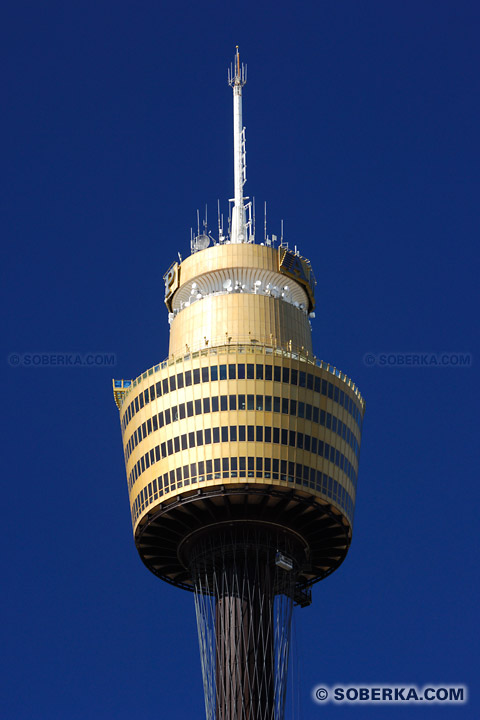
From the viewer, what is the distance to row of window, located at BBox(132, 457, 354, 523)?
14888cm

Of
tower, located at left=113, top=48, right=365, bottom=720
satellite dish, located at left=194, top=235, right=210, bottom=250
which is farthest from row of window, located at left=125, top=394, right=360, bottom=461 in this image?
satellite dish, located at left=194, top=235, right=210, bottom=250

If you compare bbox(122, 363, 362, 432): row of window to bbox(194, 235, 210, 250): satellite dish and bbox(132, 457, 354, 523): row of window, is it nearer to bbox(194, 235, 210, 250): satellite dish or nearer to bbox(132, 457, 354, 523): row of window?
bbox(132, 457, 354, 523): row of window

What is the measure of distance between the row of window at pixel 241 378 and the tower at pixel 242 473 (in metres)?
0.11

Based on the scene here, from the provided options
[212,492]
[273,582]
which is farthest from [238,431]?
[273,582]

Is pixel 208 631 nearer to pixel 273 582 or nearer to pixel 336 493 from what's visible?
pixel 273 582

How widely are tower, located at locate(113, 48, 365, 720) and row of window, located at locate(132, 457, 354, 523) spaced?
14 cm

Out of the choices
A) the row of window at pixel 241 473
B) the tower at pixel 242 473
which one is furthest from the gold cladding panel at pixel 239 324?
the row of window at pixel 241 473

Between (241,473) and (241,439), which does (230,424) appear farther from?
(241,473)

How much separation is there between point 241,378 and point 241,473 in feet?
33.2

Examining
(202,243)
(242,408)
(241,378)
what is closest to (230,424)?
(242,408)

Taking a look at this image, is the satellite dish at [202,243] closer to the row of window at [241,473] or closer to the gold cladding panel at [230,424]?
the gold cladding panel at [230,424]

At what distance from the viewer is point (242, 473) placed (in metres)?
149

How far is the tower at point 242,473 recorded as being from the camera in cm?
15000

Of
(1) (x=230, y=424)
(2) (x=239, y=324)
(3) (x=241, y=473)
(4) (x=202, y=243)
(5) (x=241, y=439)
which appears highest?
(4) (x=202, y=243)
